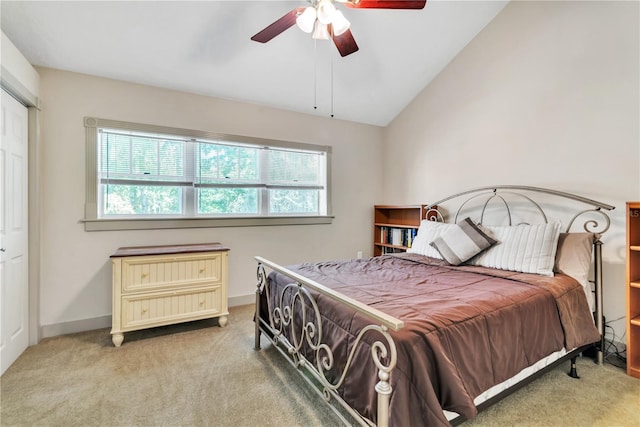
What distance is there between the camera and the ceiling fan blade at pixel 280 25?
1.97 meters

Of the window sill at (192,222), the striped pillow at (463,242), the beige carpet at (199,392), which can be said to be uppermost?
the window sill at (192,222)

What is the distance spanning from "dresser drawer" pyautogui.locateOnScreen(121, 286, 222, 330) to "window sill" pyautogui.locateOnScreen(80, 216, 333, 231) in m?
0.78

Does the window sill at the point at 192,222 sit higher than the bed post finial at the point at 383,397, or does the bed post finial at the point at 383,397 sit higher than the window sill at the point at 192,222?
the window sill at the point at 192,222

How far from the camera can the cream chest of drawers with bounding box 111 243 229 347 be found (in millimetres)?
2592

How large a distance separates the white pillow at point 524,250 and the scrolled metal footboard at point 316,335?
1694 mm

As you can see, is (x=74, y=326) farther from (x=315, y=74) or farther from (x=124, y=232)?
(x=315, y=74)

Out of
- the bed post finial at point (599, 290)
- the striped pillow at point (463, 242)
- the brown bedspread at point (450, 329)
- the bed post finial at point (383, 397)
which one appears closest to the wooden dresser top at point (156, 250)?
the brown bedspread at point (450, 329)

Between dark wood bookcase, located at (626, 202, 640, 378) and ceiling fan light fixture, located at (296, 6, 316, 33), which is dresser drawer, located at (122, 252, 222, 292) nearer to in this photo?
ceiling fan light fixture, located at (296, 6, 316, 33)

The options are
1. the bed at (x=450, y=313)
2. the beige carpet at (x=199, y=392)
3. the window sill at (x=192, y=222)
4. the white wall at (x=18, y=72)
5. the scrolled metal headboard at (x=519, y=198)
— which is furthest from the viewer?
the window sill at (x=192, y=222)

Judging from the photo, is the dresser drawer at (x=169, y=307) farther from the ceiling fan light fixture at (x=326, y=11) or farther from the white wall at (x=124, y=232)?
the ceiling fan light fixture at (x=326, y=11)

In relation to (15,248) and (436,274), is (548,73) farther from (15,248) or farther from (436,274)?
(15,248)

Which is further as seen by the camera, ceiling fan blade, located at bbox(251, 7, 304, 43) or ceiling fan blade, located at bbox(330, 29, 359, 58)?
ceiling fan blade, located at bbox(330, 29, 359, 58)

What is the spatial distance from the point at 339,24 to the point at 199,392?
259 centimetres

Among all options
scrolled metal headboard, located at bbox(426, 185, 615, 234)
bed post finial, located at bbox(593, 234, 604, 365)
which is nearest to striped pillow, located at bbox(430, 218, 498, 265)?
scrolled metal headboard, located at bbox(426, 185, 615, 234)
